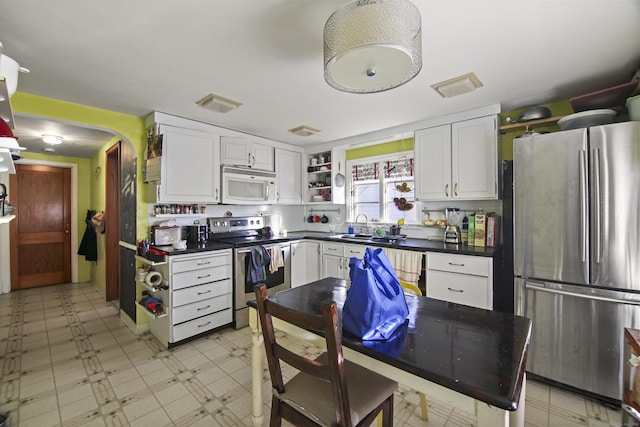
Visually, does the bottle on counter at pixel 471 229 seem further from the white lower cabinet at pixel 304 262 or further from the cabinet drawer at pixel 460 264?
the white lower cabinet at pixel 304 262

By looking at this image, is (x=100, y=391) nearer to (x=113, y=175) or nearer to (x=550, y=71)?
(x=113, y=175)

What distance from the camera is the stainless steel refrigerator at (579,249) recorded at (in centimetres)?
181

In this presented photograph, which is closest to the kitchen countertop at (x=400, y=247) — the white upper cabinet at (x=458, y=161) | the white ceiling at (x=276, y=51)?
the white upper cabinet at (x=458, y=161)

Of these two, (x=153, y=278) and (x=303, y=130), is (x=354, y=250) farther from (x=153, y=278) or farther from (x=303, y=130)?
(x=153, y=278)

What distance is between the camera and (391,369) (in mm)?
979

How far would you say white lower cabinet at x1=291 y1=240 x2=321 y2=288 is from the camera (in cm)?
379

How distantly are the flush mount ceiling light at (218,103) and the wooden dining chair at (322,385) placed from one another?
2.02m

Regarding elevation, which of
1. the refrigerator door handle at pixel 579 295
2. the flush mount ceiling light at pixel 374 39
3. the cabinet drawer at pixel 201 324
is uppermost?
the flush mount ceiling light at pixel 374 39

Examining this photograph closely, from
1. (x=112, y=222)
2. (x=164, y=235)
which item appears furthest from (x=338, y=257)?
(x=112, y=222)

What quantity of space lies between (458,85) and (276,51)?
4.78 ft

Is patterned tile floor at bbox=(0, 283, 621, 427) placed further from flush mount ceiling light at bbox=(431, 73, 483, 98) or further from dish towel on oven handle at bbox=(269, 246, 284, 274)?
flush mount ceiling light at bbox=(431, 73, 483, 98)

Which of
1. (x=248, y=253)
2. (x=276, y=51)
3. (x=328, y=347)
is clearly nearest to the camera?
(x=328, y=347)

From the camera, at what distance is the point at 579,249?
195 cm

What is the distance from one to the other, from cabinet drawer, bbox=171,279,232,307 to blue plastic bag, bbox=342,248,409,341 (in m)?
2.13
